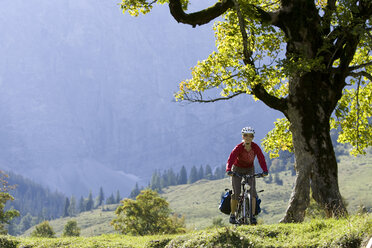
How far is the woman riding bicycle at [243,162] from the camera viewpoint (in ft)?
45.3

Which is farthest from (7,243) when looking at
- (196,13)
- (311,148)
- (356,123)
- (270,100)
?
(356,123)

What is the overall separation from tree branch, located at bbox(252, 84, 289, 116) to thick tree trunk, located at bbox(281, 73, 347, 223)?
0.73 ft

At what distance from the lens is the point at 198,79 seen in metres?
21.0

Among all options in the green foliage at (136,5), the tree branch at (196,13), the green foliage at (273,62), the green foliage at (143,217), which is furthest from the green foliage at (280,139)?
the green foliage at (143,217)

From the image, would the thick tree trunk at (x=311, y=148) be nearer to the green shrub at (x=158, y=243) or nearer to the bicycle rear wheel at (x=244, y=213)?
the bicycle rear wheel at (x=244, y=213)

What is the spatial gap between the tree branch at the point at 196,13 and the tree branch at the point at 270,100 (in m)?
3.28

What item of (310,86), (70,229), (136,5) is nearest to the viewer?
(310,86)

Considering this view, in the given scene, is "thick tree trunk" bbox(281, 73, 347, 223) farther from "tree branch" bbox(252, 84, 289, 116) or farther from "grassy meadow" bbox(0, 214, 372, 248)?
"grassy meadow" bbox(0, 214, 372, 248)

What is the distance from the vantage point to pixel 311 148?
17.2 meters

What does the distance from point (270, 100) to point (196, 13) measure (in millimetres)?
4380

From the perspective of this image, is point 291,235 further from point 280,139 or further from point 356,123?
point 356,123

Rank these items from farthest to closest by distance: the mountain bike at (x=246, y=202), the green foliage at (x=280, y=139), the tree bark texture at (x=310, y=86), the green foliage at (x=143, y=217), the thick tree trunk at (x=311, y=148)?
the green foliage at (x=143, y=217) < the green foliage at (x=280, y=139) < the tree bark texture at (x=310, y=86) < the thick tree trunk at (x=311, y=148) < the mountain bike at (x=246, y=202)

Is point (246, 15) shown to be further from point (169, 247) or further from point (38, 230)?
point (38, 230)

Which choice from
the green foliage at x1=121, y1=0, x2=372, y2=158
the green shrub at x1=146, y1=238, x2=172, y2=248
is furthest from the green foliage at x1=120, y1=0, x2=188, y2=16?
the green shrub at x1=146, y1=238, x2=172, y2=248
